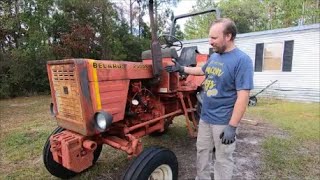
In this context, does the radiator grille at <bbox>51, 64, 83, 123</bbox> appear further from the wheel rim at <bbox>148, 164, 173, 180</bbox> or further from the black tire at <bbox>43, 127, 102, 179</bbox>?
the wheel rim at <bbox>148, 164, 173, 180</bbox>

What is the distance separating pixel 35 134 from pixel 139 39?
12799 mm

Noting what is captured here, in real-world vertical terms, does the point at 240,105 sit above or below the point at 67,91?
below

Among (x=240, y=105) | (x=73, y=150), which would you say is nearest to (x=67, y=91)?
(x=73, y=150)

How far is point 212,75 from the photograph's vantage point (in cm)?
246

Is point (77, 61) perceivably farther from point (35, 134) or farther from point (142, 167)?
point (35, 134)

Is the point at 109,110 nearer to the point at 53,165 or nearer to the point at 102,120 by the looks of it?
the point at 102,120

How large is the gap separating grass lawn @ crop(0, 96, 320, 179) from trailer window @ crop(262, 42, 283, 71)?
3273 millimetres

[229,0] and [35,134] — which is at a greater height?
[229,0]

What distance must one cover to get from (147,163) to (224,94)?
91 cm

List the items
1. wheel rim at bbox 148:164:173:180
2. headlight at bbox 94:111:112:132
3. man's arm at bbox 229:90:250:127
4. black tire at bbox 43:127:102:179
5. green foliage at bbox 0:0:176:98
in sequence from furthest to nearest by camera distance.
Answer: green foliage at bbox 0:0:176:98
black tire at bbox 43:127:102:179
wheel rim at bbox 148:164:173:180
headlight at bbox 94:111:112:132
man's arm at bbox 229:90:250:127

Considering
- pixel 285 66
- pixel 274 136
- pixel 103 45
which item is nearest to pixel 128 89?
pixel 274 136

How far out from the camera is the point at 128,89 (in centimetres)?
299

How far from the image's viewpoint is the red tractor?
2.52m

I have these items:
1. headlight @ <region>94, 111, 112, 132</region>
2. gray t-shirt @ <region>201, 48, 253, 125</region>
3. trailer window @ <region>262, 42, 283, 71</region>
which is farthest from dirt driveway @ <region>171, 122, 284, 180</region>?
trailer window @ <region>262, 42, 283, 71</region>
